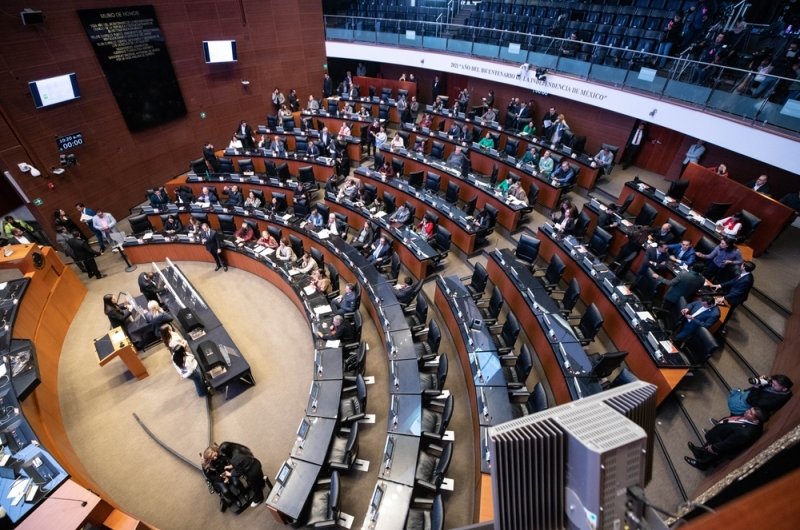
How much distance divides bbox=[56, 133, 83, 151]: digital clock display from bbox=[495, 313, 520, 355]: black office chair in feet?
45.2

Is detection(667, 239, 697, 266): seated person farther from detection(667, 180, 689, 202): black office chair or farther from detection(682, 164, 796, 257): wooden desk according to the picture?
detection(667, 180, 689, 202): black office chair

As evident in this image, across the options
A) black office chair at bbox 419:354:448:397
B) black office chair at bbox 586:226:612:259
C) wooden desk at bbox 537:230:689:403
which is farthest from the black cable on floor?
black office chair at bbox 586:226:612:259

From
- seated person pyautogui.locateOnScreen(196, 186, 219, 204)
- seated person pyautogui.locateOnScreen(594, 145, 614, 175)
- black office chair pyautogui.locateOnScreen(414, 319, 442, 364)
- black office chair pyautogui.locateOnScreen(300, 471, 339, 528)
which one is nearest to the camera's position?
black office chair pyautogui.locateOnScreen(300, 471, 339, 528)

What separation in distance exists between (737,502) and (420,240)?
9.02 metres

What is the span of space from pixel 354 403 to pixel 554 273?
17.2 ft

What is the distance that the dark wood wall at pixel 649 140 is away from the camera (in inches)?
404

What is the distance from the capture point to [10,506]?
16.2 feet

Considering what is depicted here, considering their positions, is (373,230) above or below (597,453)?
below

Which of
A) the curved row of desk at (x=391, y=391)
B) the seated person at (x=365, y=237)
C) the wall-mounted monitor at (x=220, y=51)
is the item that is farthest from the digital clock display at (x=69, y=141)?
the seated person at (x=365, y=237)

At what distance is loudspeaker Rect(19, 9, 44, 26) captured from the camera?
33.0 ft

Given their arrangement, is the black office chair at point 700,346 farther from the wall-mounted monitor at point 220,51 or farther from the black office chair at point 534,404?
the wall-mounted monitor at point 220,51

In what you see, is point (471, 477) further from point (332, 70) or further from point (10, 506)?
point (332, 70)

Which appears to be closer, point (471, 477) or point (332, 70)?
point (471, 477)

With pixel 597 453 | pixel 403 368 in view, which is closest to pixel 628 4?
pixel 403 368
